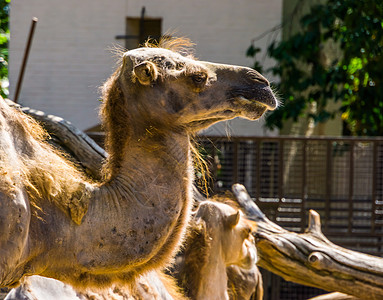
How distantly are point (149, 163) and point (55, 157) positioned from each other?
31 centimetres

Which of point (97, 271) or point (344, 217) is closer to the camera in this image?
point (97, 271)

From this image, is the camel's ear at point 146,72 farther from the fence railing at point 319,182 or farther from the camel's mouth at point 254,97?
the fence railing at point 319,182

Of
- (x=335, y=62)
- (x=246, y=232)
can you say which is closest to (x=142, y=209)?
(x=246, y=232)

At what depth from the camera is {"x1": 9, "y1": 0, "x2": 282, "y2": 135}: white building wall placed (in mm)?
12117

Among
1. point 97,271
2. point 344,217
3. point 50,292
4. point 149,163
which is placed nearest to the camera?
point 97,271

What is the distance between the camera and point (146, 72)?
2.41 m

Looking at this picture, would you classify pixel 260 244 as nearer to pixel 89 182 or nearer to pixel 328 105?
pixel 89 182

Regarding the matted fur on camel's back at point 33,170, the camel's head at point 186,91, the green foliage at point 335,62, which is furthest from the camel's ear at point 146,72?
the green foliage at point 335,62

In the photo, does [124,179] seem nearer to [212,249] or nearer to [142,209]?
[142,209]

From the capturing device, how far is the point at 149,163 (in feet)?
7.97

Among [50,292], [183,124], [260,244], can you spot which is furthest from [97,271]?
[260,244]

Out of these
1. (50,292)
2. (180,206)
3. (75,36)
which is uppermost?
(75,36)

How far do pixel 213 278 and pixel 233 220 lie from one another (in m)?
0.35

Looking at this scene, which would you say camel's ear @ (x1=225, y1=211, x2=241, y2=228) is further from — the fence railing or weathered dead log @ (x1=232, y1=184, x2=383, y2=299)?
the fence railing
